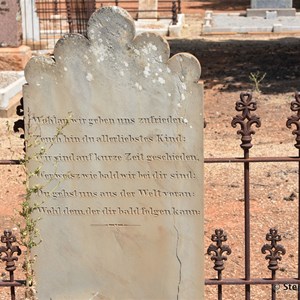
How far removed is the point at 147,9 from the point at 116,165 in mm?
18390

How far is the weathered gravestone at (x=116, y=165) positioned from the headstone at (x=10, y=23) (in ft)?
30.4

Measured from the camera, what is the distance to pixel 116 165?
5246mm

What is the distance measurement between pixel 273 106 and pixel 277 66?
155 inches

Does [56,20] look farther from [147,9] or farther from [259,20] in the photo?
[259,20]

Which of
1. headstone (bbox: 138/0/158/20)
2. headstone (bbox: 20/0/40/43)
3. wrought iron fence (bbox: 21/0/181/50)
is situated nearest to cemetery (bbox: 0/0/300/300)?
wrought iron fence (bbox: 21/0/181/50)

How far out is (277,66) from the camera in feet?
54.5

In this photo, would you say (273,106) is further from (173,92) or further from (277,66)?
(173,92)

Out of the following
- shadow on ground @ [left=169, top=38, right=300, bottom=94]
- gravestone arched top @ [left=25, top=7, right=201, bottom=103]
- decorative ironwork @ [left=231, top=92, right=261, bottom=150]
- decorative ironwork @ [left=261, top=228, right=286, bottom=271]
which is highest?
gravestone arched top @ [left=25, top=7, right=201, bottom=103]

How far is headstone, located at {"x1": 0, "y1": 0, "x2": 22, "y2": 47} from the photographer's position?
46.6 ft

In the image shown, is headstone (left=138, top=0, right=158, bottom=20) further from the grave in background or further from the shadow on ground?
the shadow on ground

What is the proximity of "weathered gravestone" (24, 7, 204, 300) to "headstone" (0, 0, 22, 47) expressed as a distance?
365 inches

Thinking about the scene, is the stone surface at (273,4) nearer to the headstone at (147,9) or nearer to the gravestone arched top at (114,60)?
the headstone at (147,9)

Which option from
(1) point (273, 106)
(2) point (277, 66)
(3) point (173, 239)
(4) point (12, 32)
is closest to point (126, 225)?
(3) point (173, 239)

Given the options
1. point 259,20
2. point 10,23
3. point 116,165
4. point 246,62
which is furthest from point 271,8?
point 116,165
